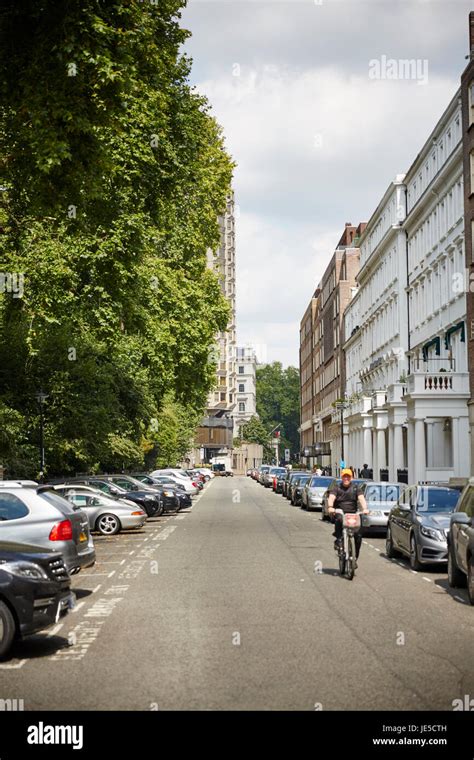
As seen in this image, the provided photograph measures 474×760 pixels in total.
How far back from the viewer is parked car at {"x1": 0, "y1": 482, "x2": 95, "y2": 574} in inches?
589

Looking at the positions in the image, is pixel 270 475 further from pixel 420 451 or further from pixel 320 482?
pixel 420 451

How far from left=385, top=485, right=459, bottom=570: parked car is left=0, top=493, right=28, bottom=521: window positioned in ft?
23.3

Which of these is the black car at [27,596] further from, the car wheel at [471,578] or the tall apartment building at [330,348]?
the tall apartment building at [330,348]

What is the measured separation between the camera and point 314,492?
145 ft

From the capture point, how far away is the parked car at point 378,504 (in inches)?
1104

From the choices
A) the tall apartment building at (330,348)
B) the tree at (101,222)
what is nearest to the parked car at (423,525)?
the tree at (101,222)

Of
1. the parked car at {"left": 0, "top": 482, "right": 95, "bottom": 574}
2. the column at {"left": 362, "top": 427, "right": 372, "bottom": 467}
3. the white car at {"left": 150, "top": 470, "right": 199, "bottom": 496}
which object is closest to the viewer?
the parked car at {"left": 0, "top": 482, "right": 95, "bottom": 574}

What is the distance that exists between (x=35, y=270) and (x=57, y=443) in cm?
1001

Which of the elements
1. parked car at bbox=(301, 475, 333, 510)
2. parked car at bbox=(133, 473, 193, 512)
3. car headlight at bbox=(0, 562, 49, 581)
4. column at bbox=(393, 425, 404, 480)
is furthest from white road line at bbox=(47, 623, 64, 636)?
column at bbox=(393, 425, 404, 480)

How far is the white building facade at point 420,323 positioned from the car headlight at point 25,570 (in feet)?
112

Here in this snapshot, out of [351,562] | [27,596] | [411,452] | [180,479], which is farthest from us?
[180,479]

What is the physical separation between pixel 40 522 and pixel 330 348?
99.3 metres

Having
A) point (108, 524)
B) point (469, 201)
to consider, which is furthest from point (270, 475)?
point (108, 524)

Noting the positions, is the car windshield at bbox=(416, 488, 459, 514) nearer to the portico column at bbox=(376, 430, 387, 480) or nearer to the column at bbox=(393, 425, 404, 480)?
the column at bbox=(393, 425, 404, 480)
